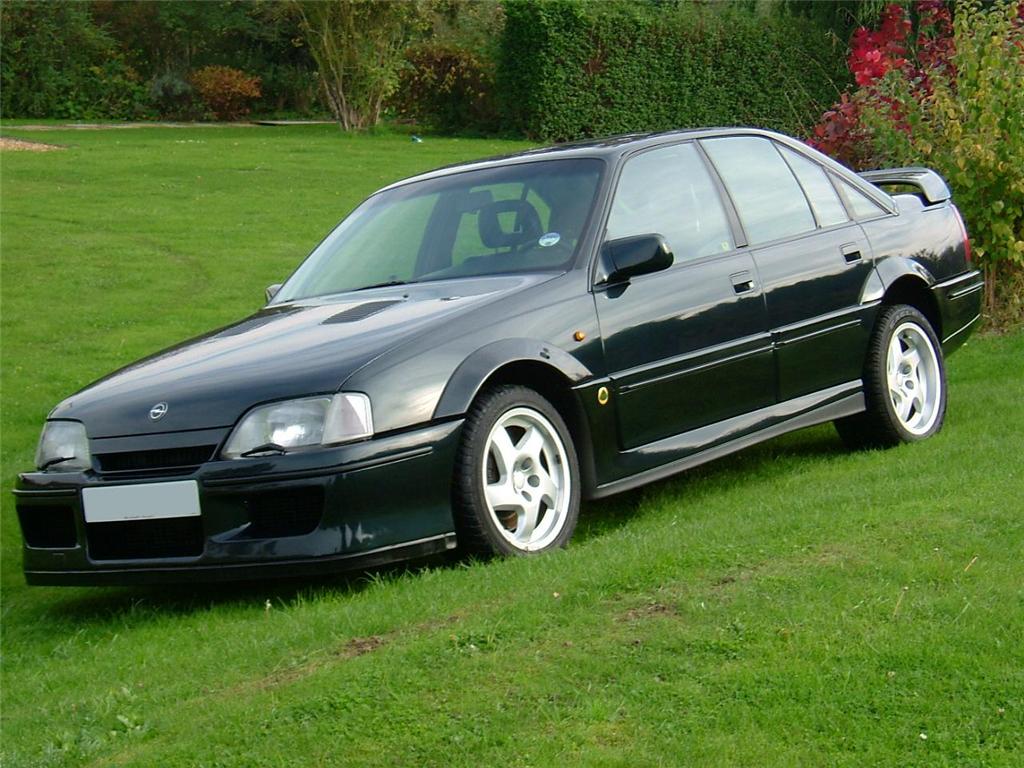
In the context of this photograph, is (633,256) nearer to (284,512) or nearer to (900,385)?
(284,512)

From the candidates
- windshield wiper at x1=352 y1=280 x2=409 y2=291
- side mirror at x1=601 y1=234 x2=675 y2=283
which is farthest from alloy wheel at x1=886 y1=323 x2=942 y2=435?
windshield wiper at x1=352 y1=280 x2=409 y2=291

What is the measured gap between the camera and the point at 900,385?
7320mm

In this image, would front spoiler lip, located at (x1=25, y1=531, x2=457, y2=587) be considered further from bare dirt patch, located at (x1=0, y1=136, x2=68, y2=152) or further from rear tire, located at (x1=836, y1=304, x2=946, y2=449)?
bare dirt patch, located at (x1=0, y1=136, x2=68, y2=152)

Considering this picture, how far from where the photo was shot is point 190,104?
125ft

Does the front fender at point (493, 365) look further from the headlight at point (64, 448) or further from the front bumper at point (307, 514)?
the headlight at point (64, 448)

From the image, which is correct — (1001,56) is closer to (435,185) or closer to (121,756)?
(435,185)

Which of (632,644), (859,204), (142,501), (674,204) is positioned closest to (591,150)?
(674,204)

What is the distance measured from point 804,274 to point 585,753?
388 cm

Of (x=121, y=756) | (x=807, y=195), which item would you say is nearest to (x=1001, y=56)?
(x=807, y=195)

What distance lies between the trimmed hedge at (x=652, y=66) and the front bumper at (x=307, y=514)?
78.8 ft

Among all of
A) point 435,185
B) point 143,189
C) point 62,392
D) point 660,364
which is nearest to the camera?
point 660,364

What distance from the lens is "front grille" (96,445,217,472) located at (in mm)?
5160

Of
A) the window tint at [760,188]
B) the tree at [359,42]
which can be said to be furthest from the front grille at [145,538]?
the tree at [359,42]

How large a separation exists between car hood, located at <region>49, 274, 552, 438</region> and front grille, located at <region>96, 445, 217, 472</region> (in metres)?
0.08
